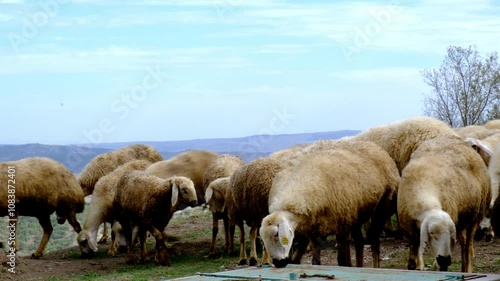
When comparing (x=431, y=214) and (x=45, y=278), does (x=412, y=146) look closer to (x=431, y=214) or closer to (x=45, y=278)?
(x=431, y=214)

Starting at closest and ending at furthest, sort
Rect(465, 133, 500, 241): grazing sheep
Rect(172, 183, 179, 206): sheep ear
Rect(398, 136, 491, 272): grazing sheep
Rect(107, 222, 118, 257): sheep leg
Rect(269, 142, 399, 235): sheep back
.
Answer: Rect(398, 136, 491, 272): grazing sheep
Rect(269, 142, 399, 235): sheep back
Rect(465, 133, 500, 241): grazing sheep
Rect(172, 183, 179, 206): sheep ear
Rect(107, 222, 118, 257): sheep leg

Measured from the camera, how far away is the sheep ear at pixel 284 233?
1056 centimetres

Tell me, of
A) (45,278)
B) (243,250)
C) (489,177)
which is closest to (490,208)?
Answer: (489,177)

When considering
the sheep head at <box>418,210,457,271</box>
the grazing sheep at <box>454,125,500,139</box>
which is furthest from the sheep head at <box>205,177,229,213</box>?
the sheep head at <box>418,210,457,271</box>

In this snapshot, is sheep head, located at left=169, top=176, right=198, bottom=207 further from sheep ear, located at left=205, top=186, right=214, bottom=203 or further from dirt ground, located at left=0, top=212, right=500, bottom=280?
dirt ground, located at left=0, top=212, right=500, bottom=280

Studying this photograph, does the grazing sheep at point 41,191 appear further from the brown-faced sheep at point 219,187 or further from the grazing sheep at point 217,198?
the grazing sheep at point 217,198

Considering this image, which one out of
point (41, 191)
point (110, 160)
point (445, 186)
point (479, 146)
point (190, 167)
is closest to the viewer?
point (445, 186)

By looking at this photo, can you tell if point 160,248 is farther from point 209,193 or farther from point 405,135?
point 405,135

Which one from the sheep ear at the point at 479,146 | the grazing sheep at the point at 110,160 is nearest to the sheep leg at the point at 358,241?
the sheep ear at the point at 479,146

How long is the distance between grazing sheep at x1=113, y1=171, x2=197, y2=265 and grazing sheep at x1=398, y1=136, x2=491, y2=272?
5209 mm

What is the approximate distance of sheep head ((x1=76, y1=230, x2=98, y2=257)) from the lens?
18609 millimetres

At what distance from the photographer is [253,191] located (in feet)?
48.3

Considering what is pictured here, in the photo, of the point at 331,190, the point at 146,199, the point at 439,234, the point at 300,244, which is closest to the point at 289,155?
the point at 146,199

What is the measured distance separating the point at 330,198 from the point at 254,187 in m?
3.37
